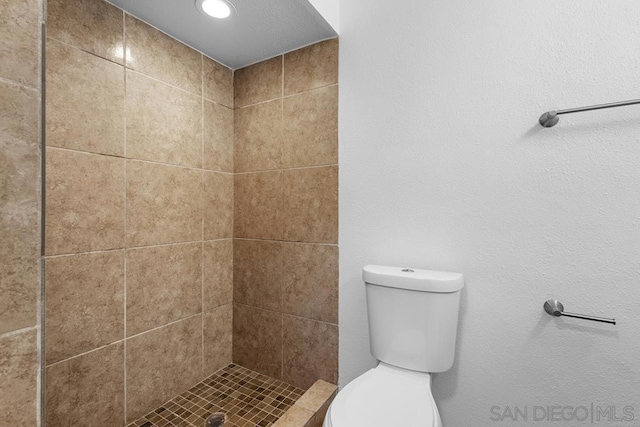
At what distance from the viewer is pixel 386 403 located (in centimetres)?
96

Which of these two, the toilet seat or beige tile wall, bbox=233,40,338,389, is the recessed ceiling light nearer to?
beige tile wall, bbox=233,40,338,389

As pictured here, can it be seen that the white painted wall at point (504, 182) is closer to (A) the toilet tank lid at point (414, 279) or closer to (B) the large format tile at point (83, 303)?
(A) the toilet tank lid at point (414, 279)

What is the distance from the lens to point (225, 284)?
1.77 m

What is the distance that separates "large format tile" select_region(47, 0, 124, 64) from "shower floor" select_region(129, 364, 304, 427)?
1.59 metres

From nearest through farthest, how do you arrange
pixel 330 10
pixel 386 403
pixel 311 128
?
pixel 386 403 < pixel 330 10 < pixel 311 128

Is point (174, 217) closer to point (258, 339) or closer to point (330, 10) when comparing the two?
point (258, 339)

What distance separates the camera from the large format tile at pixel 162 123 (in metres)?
1.32

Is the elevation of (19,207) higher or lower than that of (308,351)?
higher

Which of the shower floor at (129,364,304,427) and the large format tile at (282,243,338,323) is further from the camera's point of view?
the large format tile at (282,243,338,323)

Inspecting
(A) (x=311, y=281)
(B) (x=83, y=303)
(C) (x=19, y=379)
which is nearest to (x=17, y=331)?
(C) (x=19, y=379)

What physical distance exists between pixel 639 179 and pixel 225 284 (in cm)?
187

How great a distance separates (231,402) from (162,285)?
2.20 feet

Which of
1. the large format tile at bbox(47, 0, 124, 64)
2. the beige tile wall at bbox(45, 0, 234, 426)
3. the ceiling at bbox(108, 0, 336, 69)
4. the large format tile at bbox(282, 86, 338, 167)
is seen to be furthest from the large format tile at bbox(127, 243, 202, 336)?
the ceiling at bbox(108, 0, 336, 69)

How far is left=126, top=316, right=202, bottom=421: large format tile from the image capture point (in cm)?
132
